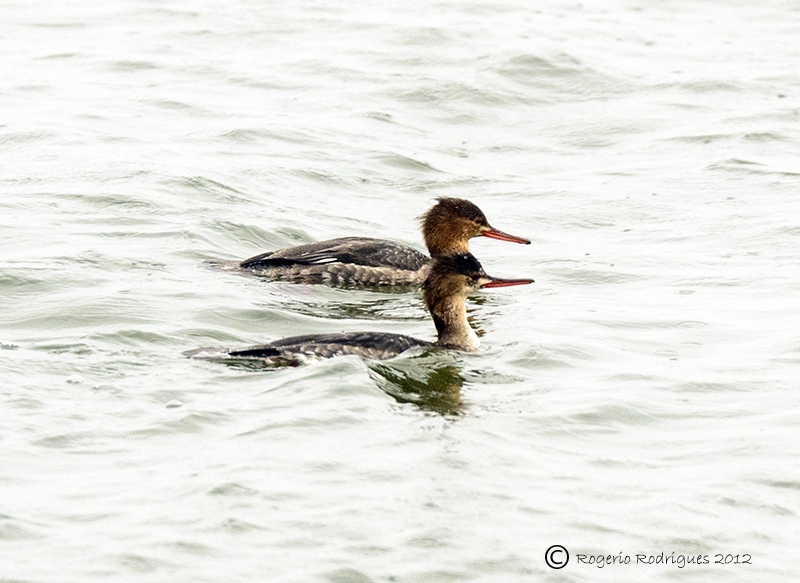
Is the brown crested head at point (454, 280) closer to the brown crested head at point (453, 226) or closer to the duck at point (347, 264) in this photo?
the duck at point (347, 264)

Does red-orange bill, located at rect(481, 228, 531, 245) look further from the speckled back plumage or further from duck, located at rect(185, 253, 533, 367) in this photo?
duck, located at rect(185, 253, 533, 367)

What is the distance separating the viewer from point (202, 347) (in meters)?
8.50

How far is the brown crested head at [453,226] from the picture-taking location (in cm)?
1148

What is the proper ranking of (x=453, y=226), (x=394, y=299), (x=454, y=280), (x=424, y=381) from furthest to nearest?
(x=453, y=226) < (x=394, y=299) < (x=454, y=280) < (x=424, y=381)

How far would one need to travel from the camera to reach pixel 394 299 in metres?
10.9

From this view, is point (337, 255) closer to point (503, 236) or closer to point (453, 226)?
point (453, 226)

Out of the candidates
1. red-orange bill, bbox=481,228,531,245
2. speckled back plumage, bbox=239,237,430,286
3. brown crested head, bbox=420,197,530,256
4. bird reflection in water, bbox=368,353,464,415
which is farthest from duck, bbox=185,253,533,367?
brown crested head, bbox=420,197,530,256

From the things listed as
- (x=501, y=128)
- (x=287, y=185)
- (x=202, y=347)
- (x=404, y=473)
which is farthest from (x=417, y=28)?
(x=404, y=473)

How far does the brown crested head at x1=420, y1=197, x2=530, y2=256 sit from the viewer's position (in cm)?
1148

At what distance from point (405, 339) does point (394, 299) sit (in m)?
2.29

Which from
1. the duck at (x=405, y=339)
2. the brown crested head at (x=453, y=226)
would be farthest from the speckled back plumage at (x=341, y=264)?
the duck at (x=405, y=339)

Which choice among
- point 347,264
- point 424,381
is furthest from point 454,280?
point 347,264

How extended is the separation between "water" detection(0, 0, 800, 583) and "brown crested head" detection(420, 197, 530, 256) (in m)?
0.67

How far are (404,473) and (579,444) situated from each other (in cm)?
118
